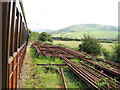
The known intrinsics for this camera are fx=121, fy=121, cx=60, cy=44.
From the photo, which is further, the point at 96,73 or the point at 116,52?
the point at 116,52

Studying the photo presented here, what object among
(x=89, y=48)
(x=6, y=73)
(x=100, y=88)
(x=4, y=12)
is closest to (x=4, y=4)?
(x=4, y=12)

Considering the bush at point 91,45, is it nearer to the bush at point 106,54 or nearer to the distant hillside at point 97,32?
the bush at point 106,54

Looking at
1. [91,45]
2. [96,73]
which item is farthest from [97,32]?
[96,73]

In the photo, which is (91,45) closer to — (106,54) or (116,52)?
(106,54)

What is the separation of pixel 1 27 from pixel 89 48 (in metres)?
13.8

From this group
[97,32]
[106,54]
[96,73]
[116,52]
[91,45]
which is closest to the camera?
[96,73]

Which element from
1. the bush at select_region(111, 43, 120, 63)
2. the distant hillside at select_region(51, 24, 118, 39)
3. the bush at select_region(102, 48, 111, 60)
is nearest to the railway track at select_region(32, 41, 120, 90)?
the bush at select_region(111, 43, 120, 63)

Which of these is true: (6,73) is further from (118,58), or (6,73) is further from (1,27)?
(118,58)

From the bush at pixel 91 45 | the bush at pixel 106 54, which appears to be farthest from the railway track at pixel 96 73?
the bush at pixel 91 45

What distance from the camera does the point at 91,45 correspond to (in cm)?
1405

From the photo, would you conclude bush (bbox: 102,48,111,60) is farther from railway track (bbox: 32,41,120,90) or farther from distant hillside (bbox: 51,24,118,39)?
distant hillside (bbox: 51,24,118,39)

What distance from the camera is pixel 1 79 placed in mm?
1442

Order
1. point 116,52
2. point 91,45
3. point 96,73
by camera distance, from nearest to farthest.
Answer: point 96,73, point 116,52, point 91,45

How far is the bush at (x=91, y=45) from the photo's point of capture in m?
13.8
